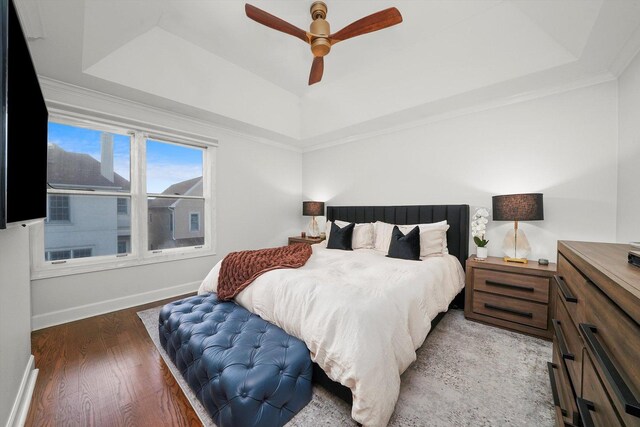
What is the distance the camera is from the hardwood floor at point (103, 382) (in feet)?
4.59

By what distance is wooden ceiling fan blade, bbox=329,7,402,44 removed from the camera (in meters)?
1.79

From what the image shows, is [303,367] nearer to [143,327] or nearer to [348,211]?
[143,327]

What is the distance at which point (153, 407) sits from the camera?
1.47 metres

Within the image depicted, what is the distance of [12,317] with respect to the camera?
1367mm

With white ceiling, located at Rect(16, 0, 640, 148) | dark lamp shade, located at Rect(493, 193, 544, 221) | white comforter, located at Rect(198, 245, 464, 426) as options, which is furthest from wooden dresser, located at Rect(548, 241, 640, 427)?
→ white ceiling, located at Rect(16, 0, 640, 148)

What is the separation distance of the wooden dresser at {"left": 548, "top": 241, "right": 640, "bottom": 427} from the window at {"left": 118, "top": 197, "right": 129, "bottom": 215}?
398cm

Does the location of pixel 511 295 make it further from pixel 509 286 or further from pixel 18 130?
pixel 18 130

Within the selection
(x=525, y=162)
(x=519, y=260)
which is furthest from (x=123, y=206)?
(x=525, y=162)

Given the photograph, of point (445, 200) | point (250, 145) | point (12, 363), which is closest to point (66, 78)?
point (250, 145)

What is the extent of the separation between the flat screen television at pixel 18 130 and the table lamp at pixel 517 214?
11.1 feet

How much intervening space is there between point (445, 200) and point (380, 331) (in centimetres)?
248

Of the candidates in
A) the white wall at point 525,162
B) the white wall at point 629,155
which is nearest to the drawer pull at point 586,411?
the white wall at point 629,155

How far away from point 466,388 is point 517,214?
5.53ft

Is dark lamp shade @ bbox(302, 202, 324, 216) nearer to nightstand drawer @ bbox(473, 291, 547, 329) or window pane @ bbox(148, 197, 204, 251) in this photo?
window pane @ bbox(148, 197, 204, 251)
